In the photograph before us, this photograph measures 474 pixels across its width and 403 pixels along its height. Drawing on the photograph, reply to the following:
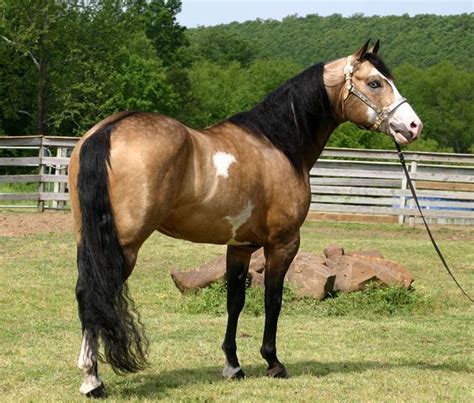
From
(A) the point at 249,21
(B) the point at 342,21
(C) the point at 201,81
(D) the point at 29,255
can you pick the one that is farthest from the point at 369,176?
(A) the point at 249,21

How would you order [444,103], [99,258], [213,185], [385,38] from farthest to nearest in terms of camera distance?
[385,38] < [444,103] < [213,185] < [99,258]

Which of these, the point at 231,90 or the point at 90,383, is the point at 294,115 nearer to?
the point at 90,383

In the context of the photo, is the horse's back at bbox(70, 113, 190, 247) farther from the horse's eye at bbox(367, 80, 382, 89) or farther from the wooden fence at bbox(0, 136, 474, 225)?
the wooden fence at bbox(0, 136, 474, 225)

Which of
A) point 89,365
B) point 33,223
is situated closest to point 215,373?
point 89,365

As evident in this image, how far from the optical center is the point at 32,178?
56.8ft

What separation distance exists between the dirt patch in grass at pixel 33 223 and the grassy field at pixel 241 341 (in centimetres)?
164

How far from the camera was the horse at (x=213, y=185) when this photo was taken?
515 centimetres

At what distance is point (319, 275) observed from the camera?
9.44 metres

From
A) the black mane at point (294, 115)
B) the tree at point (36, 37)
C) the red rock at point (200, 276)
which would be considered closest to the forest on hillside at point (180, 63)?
the tree at point (36, 37)

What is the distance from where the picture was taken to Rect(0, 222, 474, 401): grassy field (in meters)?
5.73

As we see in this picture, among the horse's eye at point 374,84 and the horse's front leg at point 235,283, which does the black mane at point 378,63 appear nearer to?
the horse's eye at point 374,84

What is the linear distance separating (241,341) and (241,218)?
2107mm

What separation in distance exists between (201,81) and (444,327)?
218 feet

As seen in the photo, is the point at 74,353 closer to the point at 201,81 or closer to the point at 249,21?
the point at 201,81
